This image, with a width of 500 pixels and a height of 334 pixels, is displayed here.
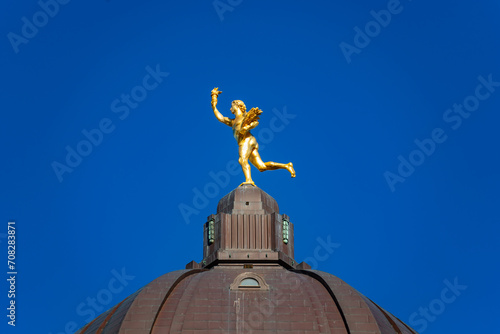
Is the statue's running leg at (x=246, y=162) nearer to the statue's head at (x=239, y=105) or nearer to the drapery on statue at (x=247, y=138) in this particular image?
the drapery on statue at (x=247, y=138)

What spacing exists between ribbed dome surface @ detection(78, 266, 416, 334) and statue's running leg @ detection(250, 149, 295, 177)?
42.4 feet

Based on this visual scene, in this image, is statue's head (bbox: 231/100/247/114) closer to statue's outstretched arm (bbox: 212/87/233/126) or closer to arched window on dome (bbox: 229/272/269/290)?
statue's outstretched arm (bbox: 212/87/233/126)

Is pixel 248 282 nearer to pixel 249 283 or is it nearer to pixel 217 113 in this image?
pixel 249 283

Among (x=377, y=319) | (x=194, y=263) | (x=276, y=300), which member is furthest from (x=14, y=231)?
(x=377, y=319)

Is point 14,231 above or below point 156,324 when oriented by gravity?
above

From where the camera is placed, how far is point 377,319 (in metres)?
96.2

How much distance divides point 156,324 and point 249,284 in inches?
305

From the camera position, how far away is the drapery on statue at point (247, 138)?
360 feet

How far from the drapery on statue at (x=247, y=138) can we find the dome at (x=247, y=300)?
5809mm

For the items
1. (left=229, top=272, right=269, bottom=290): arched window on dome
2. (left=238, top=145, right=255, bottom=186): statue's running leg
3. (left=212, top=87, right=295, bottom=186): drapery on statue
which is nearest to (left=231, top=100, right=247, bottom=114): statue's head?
(left=212, top=87, right=295, bottom=186): drapery on statue

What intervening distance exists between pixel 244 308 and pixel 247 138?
19.0 m

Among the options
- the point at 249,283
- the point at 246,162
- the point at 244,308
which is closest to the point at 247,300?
the point at 244,308

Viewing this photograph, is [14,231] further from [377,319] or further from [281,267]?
[377,319]

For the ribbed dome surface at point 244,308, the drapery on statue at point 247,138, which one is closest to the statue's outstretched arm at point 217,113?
the drapery on statue at point 247,138
